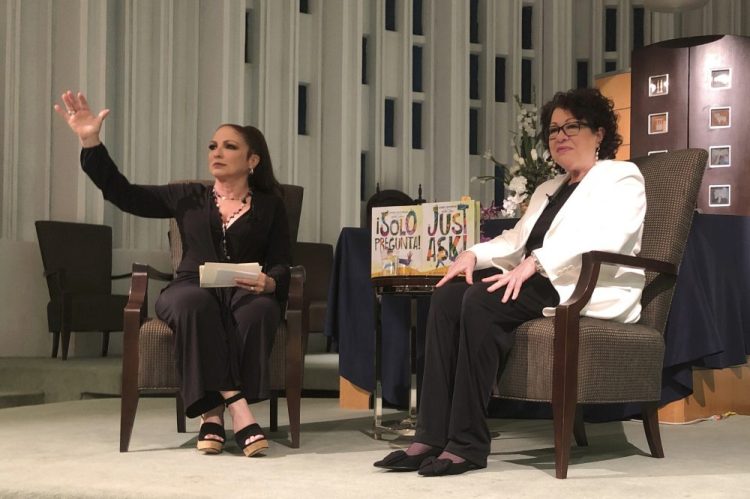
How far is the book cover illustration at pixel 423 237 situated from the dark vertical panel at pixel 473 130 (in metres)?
6.09

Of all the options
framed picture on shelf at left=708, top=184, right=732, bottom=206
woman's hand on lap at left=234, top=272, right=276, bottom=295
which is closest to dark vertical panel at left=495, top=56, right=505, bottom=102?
framed picture on shelf at left=708, top=184, right=732, bottom=206

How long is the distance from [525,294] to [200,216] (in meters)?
1.33

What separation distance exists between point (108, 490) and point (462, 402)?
1061 millimetres

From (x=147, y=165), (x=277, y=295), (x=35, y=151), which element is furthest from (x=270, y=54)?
(x=277, y=295)

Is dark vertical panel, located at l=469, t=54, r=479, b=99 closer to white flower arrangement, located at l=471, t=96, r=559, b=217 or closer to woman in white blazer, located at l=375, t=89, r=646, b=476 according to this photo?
white flower arrangement, located at l=471, t=96, r=559, b=217

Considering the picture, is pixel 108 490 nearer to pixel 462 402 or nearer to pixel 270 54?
pixel 462 402

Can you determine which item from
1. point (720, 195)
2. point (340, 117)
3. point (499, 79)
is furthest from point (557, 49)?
point (720, 195)

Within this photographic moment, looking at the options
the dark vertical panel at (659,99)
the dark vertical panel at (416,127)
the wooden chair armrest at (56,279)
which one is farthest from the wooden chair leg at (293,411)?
the dark vertical panel at (416,127)

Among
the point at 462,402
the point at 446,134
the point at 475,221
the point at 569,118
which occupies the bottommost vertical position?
the point at 462,402

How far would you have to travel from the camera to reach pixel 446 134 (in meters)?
9.48

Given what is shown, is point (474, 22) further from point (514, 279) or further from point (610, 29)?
point (514, 279)

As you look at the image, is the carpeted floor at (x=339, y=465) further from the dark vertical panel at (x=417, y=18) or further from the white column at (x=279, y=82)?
the dark vertical panel at (x=417, y=18)

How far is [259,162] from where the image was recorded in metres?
4.06

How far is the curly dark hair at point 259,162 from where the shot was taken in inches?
158
